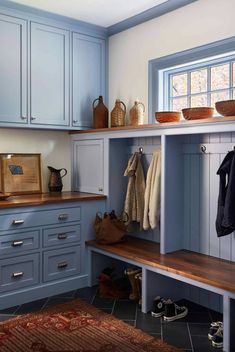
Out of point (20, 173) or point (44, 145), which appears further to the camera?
point (44, 145)

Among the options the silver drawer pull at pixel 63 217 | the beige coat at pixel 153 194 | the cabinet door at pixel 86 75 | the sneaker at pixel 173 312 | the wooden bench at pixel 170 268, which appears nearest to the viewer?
the wooden bench at pixel 170 268

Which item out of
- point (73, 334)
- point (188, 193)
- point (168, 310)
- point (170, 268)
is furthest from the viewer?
point (188, 193)

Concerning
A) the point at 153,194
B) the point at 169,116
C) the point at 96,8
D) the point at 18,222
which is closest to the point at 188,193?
the point at 153,194

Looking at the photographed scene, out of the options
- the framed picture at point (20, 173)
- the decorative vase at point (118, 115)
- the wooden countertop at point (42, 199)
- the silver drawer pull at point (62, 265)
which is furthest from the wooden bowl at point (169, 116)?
the silver drawer pull at point (62, 265)

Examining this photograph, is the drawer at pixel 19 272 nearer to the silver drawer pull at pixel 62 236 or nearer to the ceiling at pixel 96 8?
the silver drawer pull at pixel 62 236

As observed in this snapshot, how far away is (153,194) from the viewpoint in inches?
129

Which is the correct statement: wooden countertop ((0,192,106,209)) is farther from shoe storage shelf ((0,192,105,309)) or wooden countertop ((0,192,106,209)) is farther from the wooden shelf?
the wooden shelf

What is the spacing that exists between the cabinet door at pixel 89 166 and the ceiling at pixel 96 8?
1217mm

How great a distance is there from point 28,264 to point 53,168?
1.12m

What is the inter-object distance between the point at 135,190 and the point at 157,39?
1.44 m

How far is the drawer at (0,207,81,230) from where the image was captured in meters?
3.09

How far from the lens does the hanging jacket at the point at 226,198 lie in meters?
2.68

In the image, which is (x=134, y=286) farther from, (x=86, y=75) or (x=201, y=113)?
(x=86, y=75)

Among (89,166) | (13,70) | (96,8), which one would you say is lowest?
(89,166)
